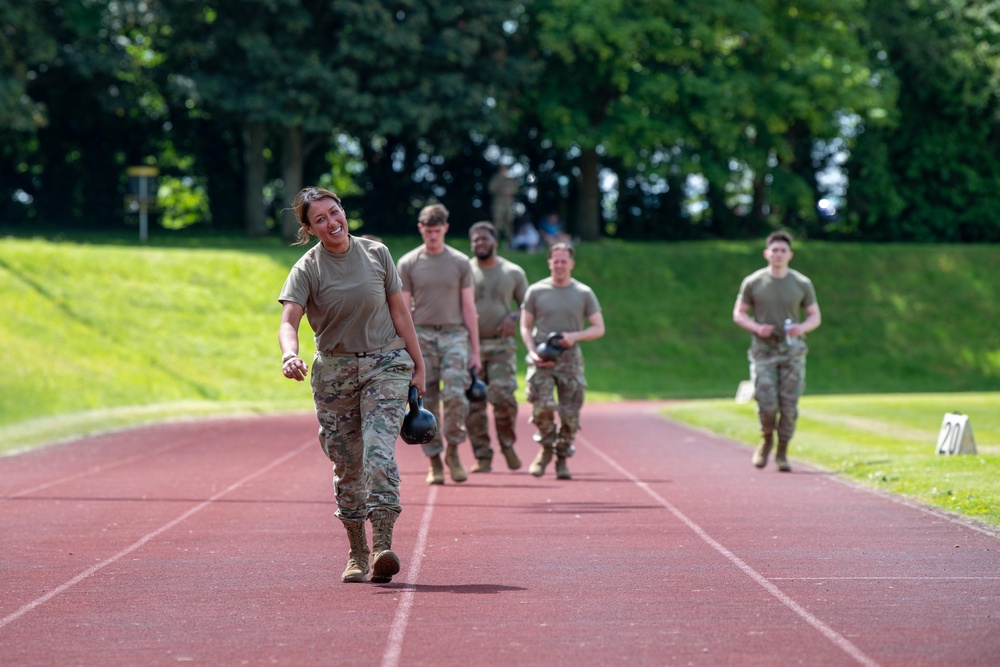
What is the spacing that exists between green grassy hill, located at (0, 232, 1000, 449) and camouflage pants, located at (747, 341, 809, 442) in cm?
1263

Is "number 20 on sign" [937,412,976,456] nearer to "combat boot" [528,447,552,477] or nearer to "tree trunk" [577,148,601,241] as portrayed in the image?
"combat boot" [528,447,552,477]

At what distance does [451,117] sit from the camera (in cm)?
4538

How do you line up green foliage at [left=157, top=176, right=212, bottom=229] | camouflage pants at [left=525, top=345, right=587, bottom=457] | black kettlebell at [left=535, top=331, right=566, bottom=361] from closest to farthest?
black kettlebell at [left=535, top=331, right=566, bottom=361] → camouflage pants at [left=525, top=345, right=587, bottom=457] → green foliage at [left=157, top=176, right=212, bottom=229]

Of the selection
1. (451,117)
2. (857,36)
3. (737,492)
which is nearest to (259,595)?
(737,492)

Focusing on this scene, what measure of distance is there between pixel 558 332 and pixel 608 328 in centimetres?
2730

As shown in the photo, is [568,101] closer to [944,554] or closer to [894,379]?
[894,379]

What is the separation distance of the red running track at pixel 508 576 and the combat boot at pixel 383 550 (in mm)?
145

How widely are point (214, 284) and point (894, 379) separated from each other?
56.4 feet

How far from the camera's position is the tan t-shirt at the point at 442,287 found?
1402 cm

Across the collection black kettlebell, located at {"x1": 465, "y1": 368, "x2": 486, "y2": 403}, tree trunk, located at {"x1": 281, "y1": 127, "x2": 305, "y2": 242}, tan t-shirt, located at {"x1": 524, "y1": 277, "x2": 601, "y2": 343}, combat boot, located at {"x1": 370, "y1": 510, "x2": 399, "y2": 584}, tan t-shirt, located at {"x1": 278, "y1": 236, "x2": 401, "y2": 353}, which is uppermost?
tree trunk, located at {"x1": 281, "y1": 127, "x2": 305, "y2": 242}

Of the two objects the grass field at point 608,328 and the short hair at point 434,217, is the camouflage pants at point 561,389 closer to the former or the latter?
the short hair at point 434,217

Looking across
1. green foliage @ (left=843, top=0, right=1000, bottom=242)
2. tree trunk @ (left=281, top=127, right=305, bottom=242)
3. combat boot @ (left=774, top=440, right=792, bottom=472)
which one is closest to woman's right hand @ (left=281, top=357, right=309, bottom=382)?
combat boot @ (left=774, top=440, right=792, bottom=472)

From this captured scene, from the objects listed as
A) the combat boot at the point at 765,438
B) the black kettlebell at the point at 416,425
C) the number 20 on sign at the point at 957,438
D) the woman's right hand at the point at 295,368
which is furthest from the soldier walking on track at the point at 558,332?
the woman's right hand at the point at 295,368

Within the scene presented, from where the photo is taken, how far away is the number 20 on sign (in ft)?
56.0
